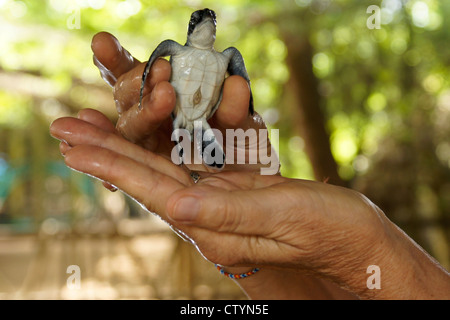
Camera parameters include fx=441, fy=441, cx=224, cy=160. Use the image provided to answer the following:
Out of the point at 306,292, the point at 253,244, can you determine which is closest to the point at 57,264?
the point at 306,292

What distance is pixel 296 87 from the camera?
3.11 m

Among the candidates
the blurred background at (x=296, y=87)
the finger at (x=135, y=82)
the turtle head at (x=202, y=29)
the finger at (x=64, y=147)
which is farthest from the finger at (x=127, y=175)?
the blurred background at (x=296, y=87)

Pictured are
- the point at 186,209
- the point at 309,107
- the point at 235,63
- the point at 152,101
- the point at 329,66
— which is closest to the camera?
the point at 186,209

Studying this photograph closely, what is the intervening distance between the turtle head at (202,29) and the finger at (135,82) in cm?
8

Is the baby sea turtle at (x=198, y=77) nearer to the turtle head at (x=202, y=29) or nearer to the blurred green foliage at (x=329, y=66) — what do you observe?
the turtle head at (x=202, y=29)

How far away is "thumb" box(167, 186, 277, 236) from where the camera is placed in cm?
71

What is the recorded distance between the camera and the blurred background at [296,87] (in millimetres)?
2945

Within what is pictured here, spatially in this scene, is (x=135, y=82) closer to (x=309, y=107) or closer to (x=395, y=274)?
(x=395, y=274)

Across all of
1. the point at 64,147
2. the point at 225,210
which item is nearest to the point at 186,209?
the point at 225,210

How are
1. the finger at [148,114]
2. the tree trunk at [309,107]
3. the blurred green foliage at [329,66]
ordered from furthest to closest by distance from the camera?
the tree trunk at [309,107], the blurred green foliage at [329,66], the finger at [148,114]

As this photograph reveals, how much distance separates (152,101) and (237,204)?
0.29 meters

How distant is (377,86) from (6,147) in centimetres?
787

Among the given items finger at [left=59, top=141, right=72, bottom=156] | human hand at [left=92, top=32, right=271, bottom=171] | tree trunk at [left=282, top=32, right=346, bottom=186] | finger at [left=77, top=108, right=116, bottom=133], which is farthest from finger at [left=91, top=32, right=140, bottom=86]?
tree trunk at [left=282, top=32, right=346, bottom=186]

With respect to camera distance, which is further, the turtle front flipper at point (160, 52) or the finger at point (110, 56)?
the finger at point (110, 56)
